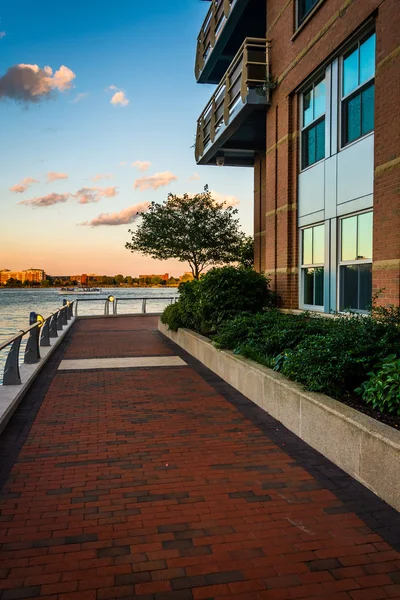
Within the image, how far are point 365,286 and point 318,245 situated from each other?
2149 millimetres

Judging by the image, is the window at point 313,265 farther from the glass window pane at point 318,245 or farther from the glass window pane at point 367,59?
the glass window pane at point 367,59

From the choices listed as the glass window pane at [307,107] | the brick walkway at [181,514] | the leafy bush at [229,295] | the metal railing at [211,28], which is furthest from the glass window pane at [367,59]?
the brick walkway at [181,514]

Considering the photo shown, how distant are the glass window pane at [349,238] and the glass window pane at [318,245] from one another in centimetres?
89

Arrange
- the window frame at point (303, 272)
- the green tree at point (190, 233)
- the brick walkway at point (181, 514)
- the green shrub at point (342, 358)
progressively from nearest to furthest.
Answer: the brick walkway at point (181, 514) → the green shrub at point (342, 358) → the window frame at point (303, 272) → the green tree at point (190, 233)

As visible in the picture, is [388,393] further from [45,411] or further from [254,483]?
[45,411]

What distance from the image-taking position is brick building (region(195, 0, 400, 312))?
845cm

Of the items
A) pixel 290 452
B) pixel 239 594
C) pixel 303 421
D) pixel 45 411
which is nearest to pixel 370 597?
pixel 239 594

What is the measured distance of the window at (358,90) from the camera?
9.23 m

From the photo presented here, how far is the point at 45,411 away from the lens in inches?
294

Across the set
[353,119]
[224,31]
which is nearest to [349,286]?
[353,119]

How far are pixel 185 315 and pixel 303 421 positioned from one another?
933 cm

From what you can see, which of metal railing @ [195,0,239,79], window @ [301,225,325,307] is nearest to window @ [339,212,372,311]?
window @ [301,225,325,307]

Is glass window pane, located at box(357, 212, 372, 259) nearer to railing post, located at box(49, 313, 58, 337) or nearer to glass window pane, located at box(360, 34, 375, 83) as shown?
glass window pane, located at box(360, 34, 375, 83)

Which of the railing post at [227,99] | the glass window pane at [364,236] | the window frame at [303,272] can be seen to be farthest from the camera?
the railing post at [227,99]
